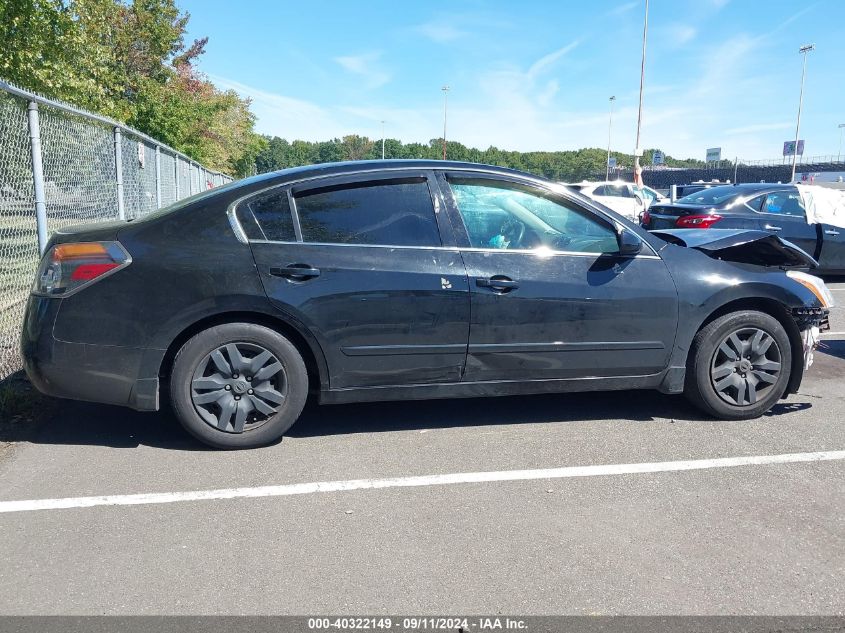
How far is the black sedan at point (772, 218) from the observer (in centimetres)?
1048

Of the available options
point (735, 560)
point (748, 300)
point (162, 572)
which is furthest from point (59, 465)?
point (748, 300)

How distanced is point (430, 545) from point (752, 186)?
10.1 m

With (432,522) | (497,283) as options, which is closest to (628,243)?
(497,283)

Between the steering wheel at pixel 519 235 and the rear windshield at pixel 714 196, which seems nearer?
the steering wheel at pixel 519 235

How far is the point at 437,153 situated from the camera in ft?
289

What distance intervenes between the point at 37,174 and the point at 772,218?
32.3ft

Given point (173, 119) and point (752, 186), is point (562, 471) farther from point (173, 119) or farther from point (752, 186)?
point (173, 119)

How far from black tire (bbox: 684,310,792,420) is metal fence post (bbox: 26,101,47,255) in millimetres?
5033

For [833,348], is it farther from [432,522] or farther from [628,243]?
[432,522]

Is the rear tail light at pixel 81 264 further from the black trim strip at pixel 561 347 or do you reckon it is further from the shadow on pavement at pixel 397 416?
the black trim strip at pixel 561 347

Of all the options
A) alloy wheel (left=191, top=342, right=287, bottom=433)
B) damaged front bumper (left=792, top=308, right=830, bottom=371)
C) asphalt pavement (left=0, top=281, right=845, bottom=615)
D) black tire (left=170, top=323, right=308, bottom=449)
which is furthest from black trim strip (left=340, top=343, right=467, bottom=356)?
damaged front bumper (left=792, top=308, right=830, bottom=371)

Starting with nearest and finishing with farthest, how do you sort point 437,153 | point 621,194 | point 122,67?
point 621,194 → point 122,67 → point 437,153

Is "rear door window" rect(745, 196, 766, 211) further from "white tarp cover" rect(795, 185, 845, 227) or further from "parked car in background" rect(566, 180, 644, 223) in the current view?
"parked car in background" rect(566, 180, 644, 223)

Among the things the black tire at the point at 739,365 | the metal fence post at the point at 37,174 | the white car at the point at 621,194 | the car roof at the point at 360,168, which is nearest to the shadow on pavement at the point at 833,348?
the black tire at the point at 739,365
